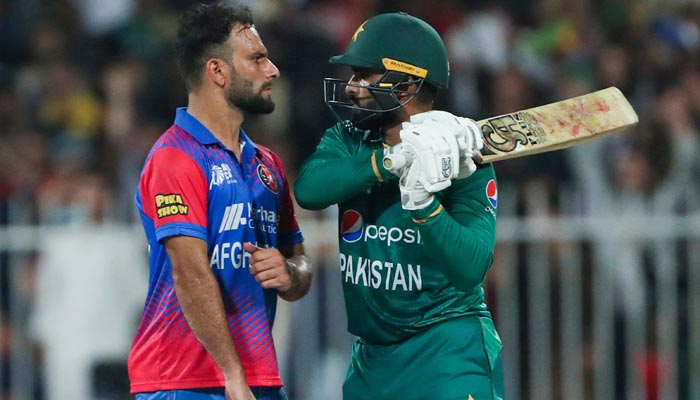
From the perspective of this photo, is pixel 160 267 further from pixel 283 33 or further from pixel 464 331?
pixel 283 33

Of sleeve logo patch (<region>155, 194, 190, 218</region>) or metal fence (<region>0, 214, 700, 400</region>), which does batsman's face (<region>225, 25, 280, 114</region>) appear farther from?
metal fence (<region>0, 214, 700, 400</region>)

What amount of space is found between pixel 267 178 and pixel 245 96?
0.36 m

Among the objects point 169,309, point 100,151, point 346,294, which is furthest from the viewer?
point 100,151

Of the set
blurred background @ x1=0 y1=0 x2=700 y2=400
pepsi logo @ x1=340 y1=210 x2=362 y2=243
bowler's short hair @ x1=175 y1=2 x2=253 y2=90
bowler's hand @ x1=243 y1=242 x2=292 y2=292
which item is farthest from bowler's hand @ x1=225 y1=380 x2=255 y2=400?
blurred background @ x1=0 y1=0 x2=700 y2=400

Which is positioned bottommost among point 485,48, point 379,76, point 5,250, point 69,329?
point 69,329

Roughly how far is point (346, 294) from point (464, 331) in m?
0.51

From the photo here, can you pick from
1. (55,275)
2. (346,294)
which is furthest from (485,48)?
(346,294)

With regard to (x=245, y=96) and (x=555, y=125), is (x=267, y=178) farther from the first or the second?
(x=555, y=125)

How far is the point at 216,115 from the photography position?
16.6ft

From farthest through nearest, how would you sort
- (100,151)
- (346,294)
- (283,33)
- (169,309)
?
(283,33) → (100,151) → (346,294) → (169,309)

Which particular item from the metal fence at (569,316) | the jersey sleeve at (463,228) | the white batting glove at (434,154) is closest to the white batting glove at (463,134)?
the white batting glove at (434,154)

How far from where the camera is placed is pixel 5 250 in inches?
329

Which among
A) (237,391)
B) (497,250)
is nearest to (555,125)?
(237,391)

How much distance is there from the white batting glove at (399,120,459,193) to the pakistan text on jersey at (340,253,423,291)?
0.56 meters
